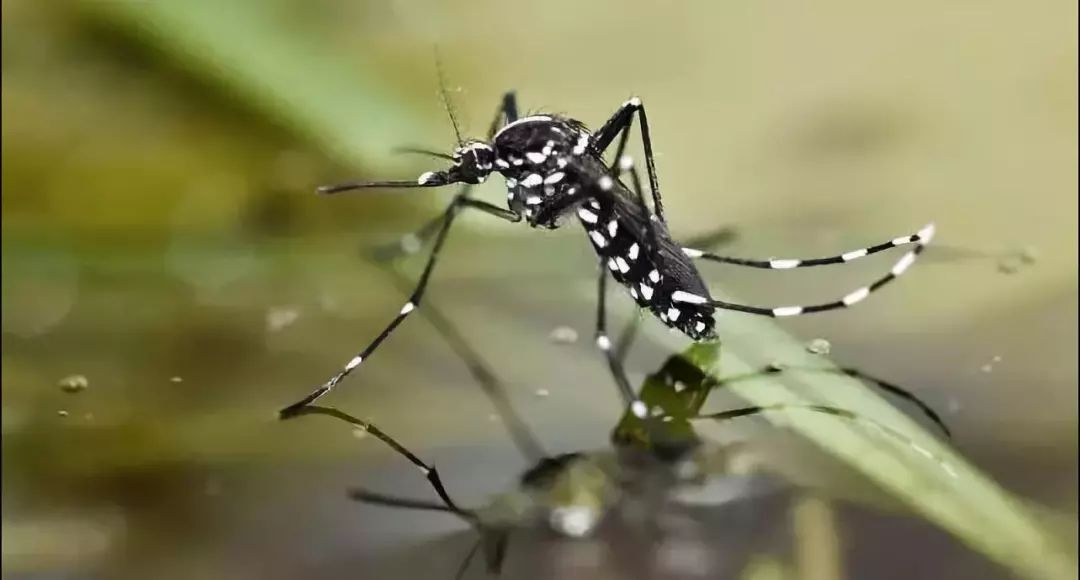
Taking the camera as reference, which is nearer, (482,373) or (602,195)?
(602,195)

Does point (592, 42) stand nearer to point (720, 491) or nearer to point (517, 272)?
point (517, 272)

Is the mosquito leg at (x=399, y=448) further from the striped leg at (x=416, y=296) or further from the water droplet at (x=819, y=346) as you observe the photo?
the water droplet at (x=819, y=346)

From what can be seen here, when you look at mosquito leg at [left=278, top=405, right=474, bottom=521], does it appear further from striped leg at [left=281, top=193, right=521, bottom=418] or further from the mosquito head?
the mosquito head

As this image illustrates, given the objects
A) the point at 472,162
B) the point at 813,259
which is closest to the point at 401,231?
the point at 472,162

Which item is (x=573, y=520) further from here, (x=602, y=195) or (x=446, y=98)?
(x=446, y=98)

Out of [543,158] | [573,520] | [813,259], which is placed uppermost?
[543,158]

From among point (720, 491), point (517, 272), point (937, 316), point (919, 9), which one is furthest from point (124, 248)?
point (919, 9)
